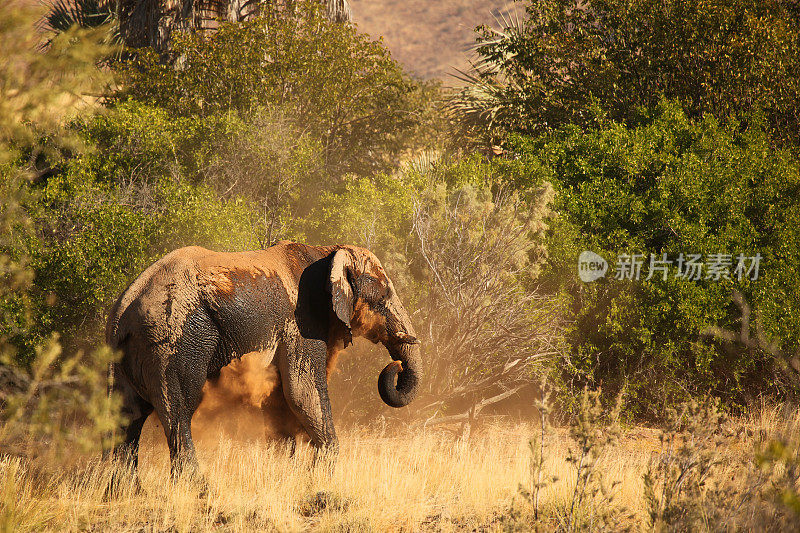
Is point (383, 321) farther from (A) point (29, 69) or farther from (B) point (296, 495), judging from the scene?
(A) point (29, 69)

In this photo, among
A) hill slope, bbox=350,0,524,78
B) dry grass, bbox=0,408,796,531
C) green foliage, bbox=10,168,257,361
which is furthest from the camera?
hill slope, bbox=350,0,524,78

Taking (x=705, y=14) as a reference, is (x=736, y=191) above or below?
below

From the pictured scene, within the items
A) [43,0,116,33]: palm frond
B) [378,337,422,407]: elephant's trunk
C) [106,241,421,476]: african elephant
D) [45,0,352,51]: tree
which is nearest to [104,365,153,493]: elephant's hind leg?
[106,241,421,476]: african elephant

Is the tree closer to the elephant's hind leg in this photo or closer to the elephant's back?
the elephant's back

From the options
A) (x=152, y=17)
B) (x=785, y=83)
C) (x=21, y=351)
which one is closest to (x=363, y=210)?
(x=21, y=351)

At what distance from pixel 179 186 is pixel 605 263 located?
7.30 m

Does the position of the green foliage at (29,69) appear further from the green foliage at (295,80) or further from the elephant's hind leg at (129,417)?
the green foliage at (295,80)

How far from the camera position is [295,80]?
1783 cm

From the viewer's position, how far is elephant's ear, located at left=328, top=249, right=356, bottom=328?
717 cm

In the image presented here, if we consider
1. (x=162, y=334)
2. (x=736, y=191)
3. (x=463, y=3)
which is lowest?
(x=162, y=334)

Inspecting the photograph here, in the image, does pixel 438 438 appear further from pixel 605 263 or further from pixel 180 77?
pixel 180 77

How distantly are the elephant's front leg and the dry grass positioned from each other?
28 cm

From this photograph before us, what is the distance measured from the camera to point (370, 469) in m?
7.15

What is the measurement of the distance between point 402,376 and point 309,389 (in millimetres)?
1142
